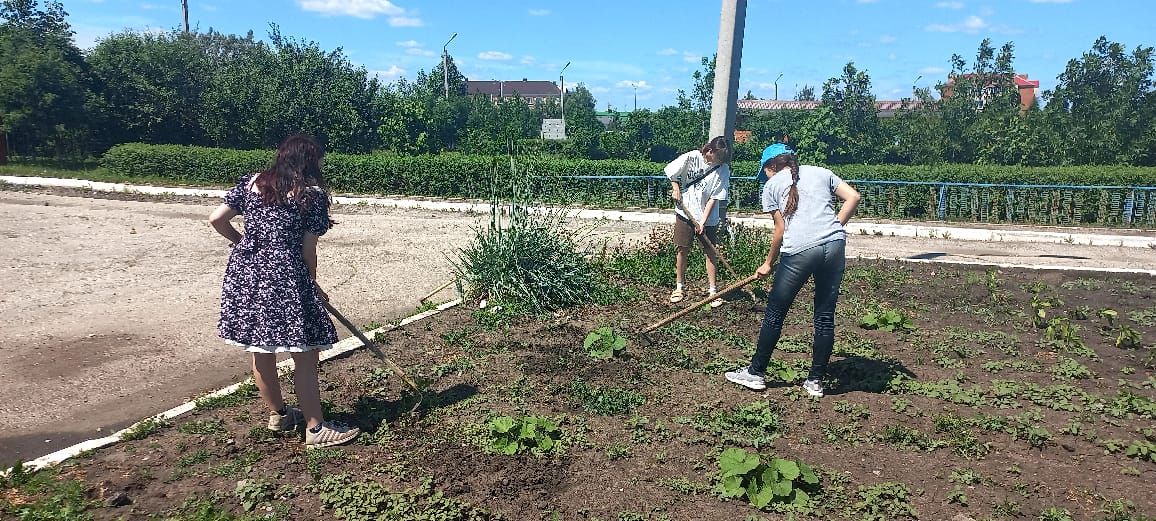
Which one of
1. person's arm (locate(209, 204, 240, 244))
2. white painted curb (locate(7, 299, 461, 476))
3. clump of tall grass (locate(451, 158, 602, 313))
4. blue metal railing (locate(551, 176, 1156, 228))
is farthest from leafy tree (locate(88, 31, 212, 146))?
person's arm (locate(209, 204, 240, 244))

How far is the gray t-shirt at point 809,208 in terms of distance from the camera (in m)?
4.46

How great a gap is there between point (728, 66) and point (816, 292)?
4.21 meters

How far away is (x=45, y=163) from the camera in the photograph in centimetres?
2238

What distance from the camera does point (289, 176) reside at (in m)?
3.70

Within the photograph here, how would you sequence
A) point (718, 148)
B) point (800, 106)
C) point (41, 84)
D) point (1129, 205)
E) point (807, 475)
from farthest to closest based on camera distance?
point (800, 106) < point (41, 84) < point (1129, 205) < point (718, 148) < point (807, 475)

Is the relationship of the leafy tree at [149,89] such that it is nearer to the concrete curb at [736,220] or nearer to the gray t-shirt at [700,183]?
the concrete curb at [736,220]

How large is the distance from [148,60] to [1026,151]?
25020 mm

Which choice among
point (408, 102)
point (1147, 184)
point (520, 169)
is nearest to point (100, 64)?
point (408, 102)

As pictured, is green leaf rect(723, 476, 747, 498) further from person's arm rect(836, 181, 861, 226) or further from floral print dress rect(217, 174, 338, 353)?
floral print dress rect(217, 174, 338, 353)

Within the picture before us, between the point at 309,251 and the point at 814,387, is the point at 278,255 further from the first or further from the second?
the point at 814,387

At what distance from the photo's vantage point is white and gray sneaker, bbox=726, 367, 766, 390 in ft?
15.8

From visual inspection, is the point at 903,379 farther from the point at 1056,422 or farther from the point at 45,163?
the point at 45,163

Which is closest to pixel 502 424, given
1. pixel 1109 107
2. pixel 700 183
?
pixel 700 183

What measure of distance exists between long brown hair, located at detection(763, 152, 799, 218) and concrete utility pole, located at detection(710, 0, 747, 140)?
349 cm
